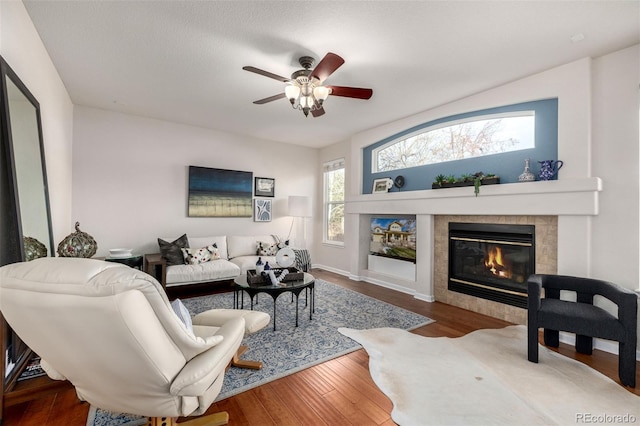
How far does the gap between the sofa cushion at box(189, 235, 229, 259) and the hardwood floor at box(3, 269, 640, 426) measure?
114 inches

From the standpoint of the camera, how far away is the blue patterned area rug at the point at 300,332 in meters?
2.11

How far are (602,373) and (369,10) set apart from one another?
342 cm

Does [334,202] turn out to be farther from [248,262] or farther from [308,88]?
[308,88]

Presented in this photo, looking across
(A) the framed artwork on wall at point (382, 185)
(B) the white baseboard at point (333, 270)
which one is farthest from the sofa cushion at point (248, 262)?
(A) the framed artwork on wall at point (382, 185)

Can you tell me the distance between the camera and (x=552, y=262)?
3.06m

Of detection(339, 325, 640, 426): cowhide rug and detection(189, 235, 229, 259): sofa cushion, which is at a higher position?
detection(189, 235, 229, 259): sofa cushion

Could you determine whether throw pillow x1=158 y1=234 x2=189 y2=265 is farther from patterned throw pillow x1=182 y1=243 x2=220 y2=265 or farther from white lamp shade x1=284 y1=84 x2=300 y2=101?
white lamp shade x1=284 y1=84 x2=300 y2=101

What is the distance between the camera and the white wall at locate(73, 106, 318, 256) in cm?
423

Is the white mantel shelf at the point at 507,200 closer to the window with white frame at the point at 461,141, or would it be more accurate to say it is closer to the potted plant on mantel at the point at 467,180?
the potted plant on mantel at the point at 467,180

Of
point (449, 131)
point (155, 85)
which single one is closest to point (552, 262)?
point (449, 131)

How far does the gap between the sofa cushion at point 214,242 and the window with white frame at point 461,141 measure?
3.15m

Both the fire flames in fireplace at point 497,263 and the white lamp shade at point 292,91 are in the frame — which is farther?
the fire flames in fireplace at point 497,263

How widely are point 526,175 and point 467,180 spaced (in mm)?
663

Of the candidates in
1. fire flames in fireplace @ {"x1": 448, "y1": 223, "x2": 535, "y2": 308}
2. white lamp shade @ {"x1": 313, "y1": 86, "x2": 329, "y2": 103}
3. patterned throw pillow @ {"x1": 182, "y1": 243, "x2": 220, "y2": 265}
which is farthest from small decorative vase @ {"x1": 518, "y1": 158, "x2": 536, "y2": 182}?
patterned throw pillow @ {"x1": 182, "y1": 243, "x2": 220, "y2": 265}
